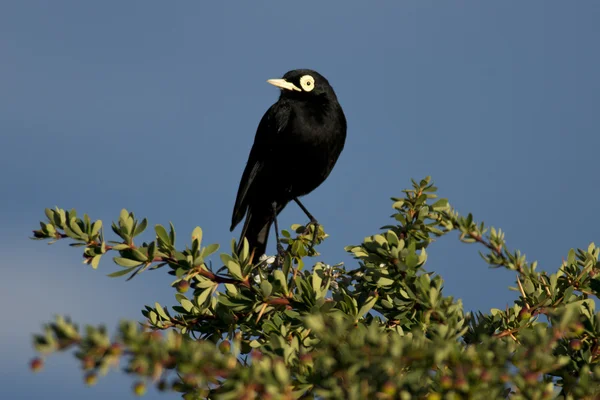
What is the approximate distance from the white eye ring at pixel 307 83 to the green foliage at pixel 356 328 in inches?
112

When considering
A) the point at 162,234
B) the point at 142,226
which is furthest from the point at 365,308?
the point at 142,226

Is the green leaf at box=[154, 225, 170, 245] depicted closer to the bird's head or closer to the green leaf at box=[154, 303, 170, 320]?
the green leaf at box=[154, 303, 170, 320]

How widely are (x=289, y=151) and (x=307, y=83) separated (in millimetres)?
926

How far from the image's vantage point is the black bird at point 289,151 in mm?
6637

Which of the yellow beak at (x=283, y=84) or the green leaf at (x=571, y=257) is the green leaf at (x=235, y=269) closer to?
the green leaf at (x=571, y=257)

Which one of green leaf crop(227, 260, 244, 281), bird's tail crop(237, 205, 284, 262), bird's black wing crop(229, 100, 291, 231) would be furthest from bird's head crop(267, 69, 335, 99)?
green leaf crop(227, 260, 244, 281)

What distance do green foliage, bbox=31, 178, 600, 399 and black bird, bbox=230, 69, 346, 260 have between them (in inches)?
81.0

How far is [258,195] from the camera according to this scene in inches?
276

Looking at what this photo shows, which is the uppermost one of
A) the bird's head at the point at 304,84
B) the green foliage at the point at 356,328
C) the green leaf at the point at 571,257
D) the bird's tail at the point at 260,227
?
the bird's head at the point at 304,84

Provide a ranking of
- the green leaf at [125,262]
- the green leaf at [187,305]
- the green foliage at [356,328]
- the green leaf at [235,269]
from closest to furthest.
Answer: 1. the green foliage at [356,328]
2. the green leaf at [125,262]
3. the green leaf at [235,269]
4. the green leaf at [187,305]

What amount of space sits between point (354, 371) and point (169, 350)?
0.52 meters

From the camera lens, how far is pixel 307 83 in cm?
720

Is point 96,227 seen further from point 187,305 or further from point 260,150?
point 260,150

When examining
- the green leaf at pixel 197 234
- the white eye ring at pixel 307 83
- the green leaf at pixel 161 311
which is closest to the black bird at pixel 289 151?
the white eye ring at pixel 307 83
